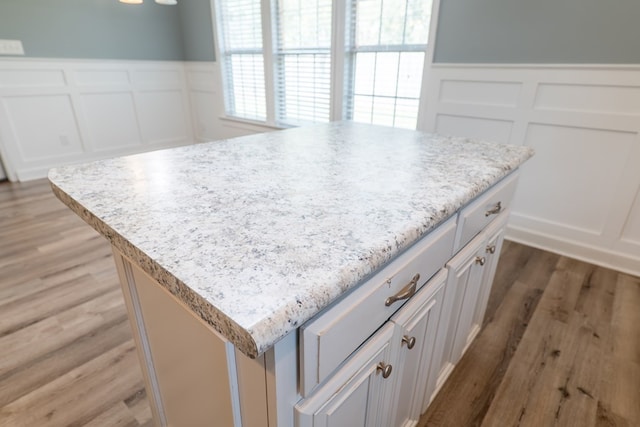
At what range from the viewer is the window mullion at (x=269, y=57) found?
133 inches

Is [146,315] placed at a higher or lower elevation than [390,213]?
lower

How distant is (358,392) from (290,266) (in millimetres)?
362

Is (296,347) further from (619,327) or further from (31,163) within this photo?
(31,163)

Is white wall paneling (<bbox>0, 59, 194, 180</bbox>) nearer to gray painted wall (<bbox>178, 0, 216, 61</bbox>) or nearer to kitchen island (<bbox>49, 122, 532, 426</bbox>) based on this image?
gray painted wall (<bbox>178, 0, 216, 61</bbox>)

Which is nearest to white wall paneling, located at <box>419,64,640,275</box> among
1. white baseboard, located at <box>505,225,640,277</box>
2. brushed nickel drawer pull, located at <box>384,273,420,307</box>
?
white baseboard, located at <box>505,225,640,277</box>

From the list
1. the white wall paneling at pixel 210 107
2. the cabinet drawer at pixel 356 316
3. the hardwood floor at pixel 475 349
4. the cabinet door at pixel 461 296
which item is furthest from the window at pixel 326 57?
the cabinet drawer at pixel 356 316

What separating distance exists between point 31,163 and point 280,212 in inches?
160

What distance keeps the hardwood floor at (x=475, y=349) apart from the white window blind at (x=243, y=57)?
2.46 m

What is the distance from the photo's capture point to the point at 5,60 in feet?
10.3

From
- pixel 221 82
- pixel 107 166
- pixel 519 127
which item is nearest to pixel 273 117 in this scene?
pixel 221 82

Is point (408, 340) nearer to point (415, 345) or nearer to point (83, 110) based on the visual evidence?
point (415, 345)

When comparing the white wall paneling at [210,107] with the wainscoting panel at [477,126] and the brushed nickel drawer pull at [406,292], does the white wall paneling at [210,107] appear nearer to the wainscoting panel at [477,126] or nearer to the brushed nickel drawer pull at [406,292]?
the wainscoting panel at [477,126]

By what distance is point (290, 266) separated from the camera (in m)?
0.51

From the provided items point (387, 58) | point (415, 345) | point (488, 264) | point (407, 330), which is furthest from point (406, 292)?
point (387, 58)
